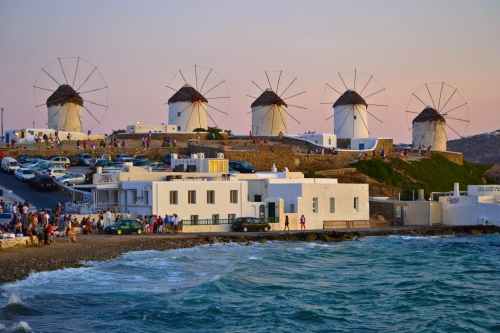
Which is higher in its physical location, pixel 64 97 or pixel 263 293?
pixel 64 97

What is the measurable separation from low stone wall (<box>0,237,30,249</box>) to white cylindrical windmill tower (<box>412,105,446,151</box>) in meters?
70.6

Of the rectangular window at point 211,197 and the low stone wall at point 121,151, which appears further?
the low stone wall at point 121,151

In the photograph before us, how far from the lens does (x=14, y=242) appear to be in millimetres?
33719

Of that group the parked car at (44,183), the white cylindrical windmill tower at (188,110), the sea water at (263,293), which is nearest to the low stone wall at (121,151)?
the parked car at (44,183)

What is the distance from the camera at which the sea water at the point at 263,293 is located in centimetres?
2452

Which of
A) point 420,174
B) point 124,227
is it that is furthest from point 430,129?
point 124,227

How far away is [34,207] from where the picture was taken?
44094mm

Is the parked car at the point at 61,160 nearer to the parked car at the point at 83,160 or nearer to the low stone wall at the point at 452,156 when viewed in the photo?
the parked car at the point at 83,160

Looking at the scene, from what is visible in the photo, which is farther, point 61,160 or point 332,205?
point 61,160

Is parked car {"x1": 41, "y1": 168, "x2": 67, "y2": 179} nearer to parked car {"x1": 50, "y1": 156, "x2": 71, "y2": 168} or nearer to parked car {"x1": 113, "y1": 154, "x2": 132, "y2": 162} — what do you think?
parked car {"x1": 50, "y1": 156, "x2": 71, "y2": 168}

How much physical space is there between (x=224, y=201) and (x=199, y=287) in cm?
1607

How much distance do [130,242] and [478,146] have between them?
11464 cm

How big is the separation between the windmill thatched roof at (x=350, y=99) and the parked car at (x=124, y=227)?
58.7m

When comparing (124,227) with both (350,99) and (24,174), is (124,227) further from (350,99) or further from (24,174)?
(350,99)
